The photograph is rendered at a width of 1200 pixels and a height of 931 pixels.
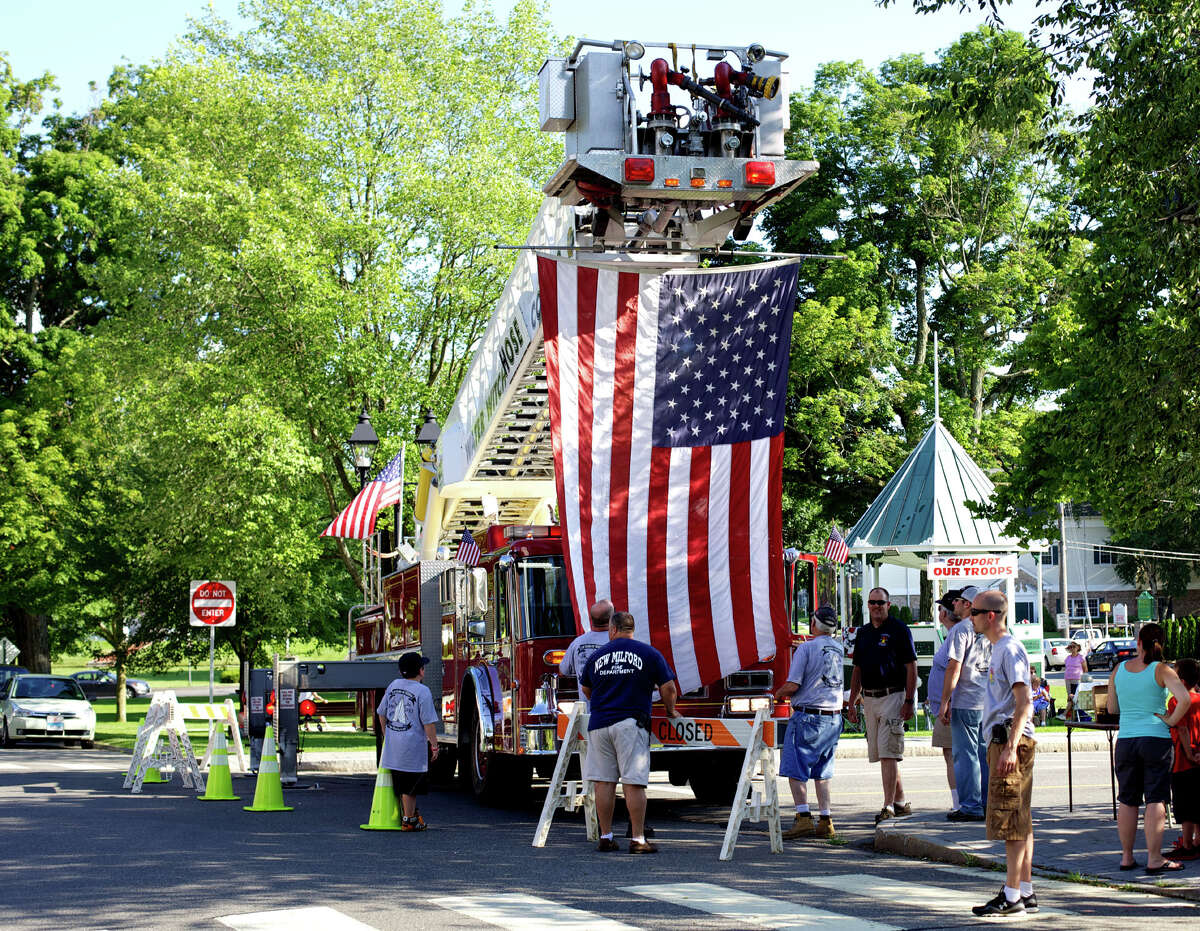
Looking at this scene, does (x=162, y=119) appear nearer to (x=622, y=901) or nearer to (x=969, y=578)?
(x=969, y=578)

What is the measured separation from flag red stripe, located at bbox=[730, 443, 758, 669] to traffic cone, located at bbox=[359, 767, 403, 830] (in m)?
3.44

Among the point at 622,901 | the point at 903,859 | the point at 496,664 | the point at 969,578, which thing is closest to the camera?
the point at 622,901

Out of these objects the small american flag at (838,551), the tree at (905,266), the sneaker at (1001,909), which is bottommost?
the sneaker at (1001,909)

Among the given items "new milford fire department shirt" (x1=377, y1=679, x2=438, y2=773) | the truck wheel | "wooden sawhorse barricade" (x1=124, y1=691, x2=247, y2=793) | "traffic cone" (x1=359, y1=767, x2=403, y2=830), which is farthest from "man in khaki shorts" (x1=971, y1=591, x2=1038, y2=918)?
"wooden sawhorse barricade" (x1=124, y1=691, x2=247, y2=793)

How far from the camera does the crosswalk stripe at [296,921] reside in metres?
8.09

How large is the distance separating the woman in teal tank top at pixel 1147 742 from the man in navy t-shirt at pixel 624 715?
10.7ft

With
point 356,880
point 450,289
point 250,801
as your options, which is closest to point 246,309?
point 450,289

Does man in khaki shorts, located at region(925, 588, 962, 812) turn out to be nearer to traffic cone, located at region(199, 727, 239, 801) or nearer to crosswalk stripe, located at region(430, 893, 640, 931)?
crosswalk stripe, located at region(430, 893, 640, 931)

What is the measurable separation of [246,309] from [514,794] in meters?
17.1

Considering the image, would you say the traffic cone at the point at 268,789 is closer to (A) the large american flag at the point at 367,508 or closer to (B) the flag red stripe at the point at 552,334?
(B) the flag red stripe at the point at 552,334

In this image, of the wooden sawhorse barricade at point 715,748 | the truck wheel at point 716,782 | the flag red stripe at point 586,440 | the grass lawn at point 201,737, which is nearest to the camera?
the wooden sawhorse barricade at point 715,748

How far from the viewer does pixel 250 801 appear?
54.5 ft

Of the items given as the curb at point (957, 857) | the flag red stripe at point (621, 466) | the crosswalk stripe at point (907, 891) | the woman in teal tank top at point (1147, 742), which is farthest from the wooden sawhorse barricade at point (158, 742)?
the woman in teal tank top at point (1147, 742)

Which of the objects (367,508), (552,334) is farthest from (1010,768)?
(367,508)
